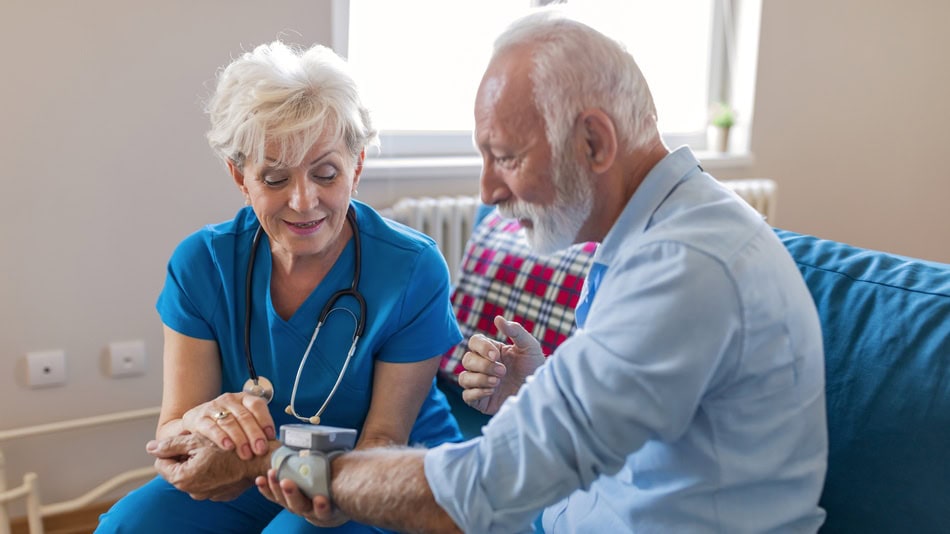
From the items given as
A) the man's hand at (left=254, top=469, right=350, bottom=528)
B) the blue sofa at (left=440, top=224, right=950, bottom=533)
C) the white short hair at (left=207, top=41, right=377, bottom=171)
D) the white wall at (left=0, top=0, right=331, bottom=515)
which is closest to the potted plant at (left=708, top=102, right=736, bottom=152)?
the white wall at (left=0, top=0, right=331, bottom=515)

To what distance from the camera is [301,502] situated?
1.12 meters

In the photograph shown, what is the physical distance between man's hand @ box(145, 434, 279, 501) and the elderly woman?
61 millimetres

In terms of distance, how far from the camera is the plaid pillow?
1903mm

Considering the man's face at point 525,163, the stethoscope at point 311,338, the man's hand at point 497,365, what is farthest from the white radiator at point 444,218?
the man's face at point 525,163

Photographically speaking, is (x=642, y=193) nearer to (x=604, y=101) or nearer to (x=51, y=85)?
(x=604, y=101)

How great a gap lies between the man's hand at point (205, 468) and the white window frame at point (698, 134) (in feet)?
4.15

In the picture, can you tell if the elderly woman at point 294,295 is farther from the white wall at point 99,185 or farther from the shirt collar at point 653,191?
the white wall at point 99,185

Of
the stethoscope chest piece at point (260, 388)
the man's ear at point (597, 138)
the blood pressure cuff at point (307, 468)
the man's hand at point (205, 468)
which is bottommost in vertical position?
the man's hand at point (205, 468)

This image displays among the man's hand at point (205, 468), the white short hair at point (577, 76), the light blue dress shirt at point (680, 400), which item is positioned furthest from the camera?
the man's hand at point (205, 468)

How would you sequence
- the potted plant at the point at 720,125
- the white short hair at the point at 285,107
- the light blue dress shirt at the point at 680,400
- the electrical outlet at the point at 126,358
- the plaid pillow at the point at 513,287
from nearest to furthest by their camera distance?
the light blue dress shirt at the point at 680,400 < the white short hair at the point at 285,107 < the plaid pillow at the point at 513,287 < the electrical outlet at the point at 126,358 < the potted plant at the point at 720,125

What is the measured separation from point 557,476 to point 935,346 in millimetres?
632

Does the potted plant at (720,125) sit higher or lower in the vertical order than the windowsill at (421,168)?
higher

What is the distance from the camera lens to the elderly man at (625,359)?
943 millimetres

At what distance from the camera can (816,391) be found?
1.06 meters
